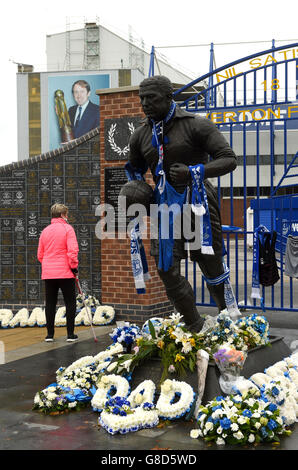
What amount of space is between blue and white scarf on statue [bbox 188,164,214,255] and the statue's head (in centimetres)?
50

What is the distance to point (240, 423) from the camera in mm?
3627

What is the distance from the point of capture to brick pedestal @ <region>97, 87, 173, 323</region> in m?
8.02

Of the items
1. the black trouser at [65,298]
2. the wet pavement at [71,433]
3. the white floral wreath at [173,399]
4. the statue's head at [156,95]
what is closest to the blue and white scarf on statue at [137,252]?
the statue's head at [156,95]

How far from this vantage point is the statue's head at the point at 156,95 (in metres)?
4.33

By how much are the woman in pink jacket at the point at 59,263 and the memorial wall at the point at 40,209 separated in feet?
4.49

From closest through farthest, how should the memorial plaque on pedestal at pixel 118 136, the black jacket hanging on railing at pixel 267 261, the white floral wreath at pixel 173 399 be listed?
the white floral wreath at pixel 173 399, the black jacket hanging on railing at pixel 267 261, the memorial plaque on pedestal at pixel 118 136

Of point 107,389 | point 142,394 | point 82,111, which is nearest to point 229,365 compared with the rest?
point 142,394

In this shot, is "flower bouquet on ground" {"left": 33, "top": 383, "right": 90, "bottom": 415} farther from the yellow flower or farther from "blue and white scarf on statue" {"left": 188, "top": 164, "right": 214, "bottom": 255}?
"blue and white scarf on statue" {"left": 188, "top": 164, "right": 214, "bottom": 255}

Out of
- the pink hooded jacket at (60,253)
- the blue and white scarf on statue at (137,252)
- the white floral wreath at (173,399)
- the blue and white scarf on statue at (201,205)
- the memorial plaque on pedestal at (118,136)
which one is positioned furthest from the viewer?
the memorial plaque on pedestal at (118,136)

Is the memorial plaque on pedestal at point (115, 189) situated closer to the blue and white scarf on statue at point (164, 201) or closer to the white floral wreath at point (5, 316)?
the white floral wreath at point (5, 316)

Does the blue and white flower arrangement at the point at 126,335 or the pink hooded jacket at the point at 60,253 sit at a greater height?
the pink hooded jacket at the point at 60,253

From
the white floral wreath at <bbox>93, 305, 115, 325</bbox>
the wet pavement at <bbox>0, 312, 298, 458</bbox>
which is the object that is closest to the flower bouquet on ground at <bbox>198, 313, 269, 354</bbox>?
the wet pavement at <bbox>0, 312, 298, 458</bbox>
